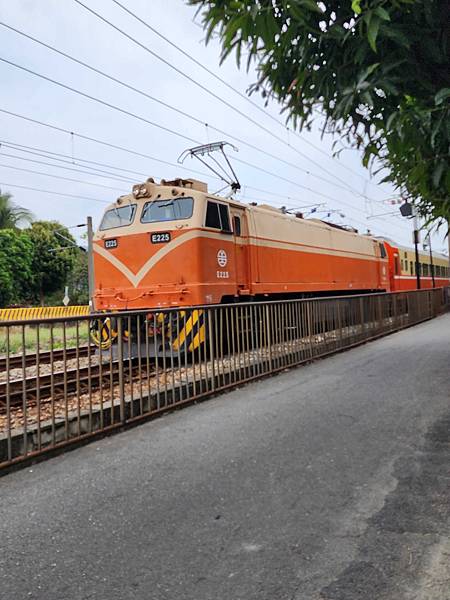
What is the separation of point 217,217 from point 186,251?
117 cm

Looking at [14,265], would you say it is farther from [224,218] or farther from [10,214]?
[224,218]

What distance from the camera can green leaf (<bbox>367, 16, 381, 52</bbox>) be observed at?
2172 mm

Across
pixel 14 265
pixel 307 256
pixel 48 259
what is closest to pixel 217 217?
pixel 307 256

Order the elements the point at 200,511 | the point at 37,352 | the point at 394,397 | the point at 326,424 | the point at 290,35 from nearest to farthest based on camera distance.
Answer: the point at 290,35, the point at 200,511, the point at 37,352, the point at 326,424, the point at 394,397

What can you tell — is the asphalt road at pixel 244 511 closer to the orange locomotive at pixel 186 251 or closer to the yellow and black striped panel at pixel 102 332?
the yellow and black striped panel at pixel 102 332

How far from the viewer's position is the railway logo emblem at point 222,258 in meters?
10.1

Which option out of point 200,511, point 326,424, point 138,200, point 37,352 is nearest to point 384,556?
point 200,511

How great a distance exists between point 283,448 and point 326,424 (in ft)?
2.86

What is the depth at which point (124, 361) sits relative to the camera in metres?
5.71

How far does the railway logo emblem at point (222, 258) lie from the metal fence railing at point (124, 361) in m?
Answer: 1.85

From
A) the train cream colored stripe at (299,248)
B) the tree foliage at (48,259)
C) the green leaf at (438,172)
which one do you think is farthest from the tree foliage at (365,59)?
the tree foliage at (48,259)

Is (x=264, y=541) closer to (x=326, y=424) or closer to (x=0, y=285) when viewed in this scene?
(x=326, y=424)

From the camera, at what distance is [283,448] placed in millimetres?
4520

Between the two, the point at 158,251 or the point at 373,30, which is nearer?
the point at 373,30
